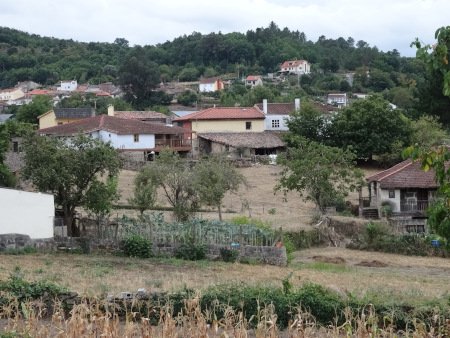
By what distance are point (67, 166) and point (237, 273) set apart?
8.59 metres

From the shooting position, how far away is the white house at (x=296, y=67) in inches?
6796

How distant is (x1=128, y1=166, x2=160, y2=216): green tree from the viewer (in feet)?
114

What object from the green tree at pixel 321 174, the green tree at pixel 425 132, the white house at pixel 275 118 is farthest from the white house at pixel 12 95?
the green tree at pixel 321 174

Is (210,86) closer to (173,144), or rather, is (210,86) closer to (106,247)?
(173,144)

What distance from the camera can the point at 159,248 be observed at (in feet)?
98.0

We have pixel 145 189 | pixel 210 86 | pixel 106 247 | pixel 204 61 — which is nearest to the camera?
pixel 106 247

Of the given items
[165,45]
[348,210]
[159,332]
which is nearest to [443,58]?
[159,332]

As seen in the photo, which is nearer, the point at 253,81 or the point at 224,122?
the point at 224,122

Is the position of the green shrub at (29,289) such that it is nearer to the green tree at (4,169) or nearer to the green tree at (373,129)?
the green tree at (4,169)

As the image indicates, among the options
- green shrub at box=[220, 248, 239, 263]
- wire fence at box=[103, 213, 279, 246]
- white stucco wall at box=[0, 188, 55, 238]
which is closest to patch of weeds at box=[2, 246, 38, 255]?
white stucco wall at box=[0, 188, 55, 238]

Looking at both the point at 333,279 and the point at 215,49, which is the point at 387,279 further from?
the point at 215,49

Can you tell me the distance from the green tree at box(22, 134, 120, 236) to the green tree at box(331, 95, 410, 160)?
1211 inches

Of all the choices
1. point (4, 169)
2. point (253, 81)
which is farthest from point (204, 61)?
point (4, 169)

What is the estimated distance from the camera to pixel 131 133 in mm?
63125
